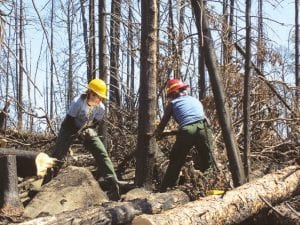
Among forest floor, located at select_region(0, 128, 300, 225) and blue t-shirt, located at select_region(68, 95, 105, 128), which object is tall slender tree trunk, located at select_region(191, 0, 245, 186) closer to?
forest floor, located at select_region(0, 128, 300, 225)

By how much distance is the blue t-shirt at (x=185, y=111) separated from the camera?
7473 millimetres

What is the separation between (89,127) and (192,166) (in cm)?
178

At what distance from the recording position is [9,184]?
6902mm

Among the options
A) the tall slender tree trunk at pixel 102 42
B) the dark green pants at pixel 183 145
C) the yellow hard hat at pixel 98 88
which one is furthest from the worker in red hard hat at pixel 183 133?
the tall slender tree trunk at pixel 102 42

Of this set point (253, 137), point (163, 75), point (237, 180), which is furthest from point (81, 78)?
point (237, 180)

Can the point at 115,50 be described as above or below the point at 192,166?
above

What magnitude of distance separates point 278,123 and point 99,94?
3.97 meters

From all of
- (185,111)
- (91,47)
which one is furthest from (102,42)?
(185,111)

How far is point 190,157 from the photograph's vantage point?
28.3ft

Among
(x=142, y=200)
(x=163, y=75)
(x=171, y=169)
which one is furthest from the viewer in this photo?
(x=163, y=75)

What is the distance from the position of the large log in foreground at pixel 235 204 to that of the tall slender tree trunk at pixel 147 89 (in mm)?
1620

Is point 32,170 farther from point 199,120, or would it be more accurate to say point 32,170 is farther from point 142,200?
point 199,120

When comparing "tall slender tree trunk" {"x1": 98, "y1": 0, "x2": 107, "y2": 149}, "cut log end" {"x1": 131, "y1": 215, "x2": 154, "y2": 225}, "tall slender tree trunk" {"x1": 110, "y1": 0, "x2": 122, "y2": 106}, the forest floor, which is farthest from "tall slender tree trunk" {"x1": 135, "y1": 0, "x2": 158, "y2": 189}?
"tall slender tree trunk" {"x1": 110, "y1": 0, "x2": 122, "y2": 106}

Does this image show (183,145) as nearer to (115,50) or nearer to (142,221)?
(142,221)
